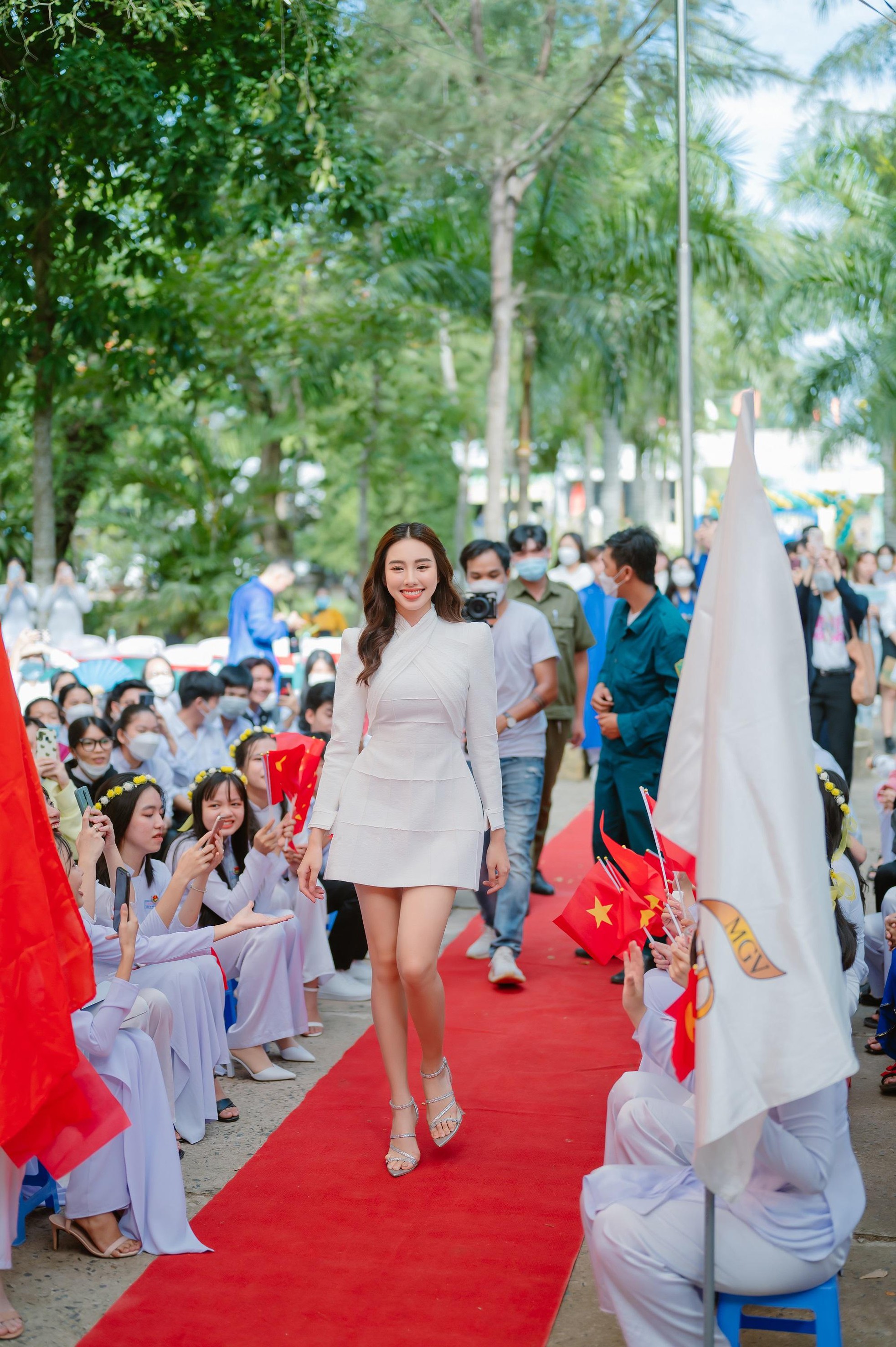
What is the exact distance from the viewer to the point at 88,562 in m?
24.1

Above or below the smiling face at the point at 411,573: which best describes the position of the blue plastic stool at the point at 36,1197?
below

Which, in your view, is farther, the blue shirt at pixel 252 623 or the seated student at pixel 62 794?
the blue shirt at pixel 252 623

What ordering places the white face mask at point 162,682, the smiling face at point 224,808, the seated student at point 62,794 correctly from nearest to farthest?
the smiling face at point 224,808
the seated student at point 62,794
the white face mask at point 162,682

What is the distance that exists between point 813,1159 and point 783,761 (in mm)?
833

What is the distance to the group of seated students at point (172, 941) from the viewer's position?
357 centimetres

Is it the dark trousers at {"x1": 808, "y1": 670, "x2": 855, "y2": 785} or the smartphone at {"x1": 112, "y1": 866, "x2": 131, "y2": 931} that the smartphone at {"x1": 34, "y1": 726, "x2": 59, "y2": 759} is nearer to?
the smartphone at {"x1": 112, "y1": 866, "x2": 131, "y2": 931}

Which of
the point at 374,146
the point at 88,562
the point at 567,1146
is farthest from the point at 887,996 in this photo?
the point at 88,562

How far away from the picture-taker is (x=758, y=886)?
258 centimetres

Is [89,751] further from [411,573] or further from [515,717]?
[411,573]

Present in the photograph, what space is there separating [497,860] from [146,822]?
4.02 ft

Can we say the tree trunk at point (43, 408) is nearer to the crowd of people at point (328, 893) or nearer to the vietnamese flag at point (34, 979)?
the crowd of people at point (328, 893)

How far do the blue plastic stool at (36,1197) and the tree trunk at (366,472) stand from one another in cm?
1578

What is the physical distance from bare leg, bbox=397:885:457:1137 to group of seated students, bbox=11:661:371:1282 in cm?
53

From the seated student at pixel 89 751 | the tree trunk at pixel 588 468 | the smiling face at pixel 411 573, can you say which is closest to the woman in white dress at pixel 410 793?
the smiling face at pixel 411 573
